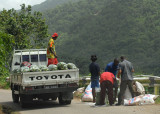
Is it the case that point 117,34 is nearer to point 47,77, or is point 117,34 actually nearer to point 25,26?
point 25,26

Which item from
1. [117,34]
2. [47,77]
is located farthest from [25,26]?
[117,34]

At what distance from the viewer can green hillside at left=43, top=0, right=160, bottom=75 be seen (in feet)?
394

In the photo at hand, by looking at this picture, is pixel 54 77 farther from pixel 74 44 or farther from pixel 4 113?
pixel 74 44

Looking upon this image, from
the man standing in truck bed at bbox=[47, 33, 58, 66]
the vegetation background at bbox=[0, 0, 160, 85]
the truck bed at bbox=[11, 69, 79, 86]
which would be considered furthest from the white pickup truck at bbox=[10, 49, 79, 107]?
the vegetation background at bbox=[0, 0, 160, 85]

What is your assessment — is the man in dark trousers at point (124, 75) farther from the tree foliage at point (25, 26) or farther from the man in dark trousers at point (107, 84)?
the tree foliage at point (25, 26)

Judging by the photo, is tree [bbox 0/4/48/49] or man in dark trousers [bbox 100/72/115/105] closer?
man in dark trousers [bbox 100/72/115/105]

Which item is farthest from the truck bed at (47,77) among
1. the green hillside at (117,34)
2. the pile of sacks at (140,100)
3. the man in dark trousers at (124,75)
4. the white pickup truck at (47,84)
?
the green hillside at (117,34)

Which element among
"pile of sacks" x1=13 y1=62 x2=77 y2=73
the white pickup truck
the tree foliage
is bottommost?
the white pickup truck

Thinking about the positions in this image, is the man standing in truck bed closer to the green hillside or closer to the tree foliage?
the tree foliage

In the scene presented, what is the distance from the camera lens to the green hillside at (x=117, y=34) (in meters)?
120

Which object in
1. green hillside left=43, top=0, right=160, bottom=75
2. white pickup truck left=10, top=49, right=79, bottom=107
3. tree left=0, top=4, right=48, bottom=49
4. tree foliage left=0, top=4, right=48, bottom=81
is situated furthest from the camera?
green hillside left=43, top=0, right=160, bottom=75

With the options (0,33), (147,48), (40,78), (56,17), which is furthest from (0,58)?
(56,17)

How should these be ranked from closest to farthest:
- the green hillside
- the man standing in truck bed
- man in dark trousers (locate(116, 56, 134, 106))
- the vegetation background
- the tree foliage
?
man in dark trousers (locate(116, 56, 134, 106)), the man standing in truck bed, the tree foliage, the vegetation background, the green hillside

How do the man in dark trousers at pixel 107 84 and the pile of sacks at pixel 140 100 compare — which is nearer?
the pile of sacks at pixel 140 100
